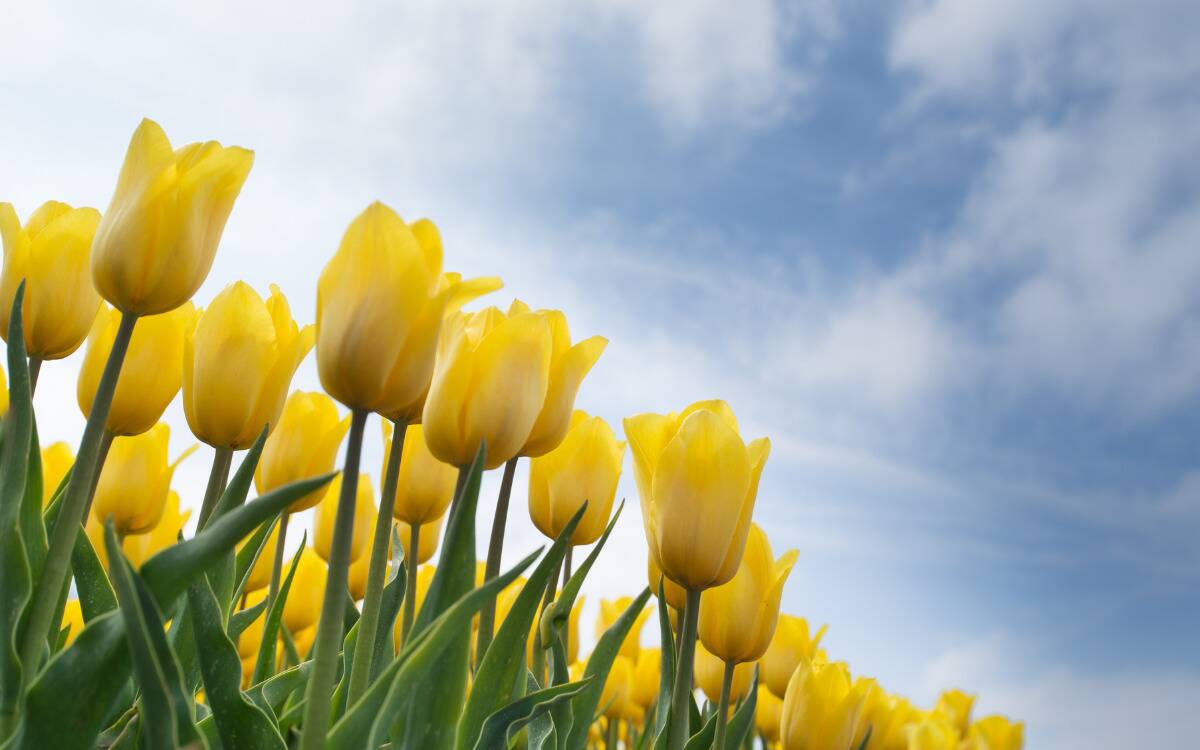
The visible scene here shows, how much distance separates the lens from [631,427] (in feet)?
6.50

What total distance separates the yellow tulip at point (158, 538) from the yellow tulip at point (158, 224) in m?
1.46

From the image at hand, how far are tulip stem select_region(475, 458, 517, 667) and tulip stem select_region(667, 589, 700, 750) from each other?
336 millimetres

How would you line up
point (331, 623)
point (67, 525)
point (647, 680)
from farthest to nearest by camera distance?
point (647, 680) → point (67, 525) → point (331, 623)

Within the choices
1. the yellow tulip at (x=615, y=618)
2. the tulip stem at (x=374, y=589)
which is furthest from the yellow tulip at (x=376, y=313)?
the yellow tulip at (x=615, y=618)

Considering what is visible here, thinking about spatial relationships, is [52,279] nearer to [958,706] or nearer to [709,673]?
[709,673]

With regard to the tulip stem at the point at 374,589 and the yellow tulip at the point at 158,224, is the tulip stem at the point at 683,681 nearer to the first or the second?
the tulip stem at the point at 374,589

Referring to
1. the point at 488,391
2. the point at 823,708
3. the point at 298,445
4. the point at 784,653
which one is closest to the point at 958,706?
the point at 784,653

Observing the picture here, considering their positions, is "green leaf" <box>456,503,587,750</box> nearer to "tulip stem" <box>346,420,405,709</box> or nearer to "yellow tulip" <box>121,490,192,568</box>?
"tulip stem" <box>346,420,405,709</box>

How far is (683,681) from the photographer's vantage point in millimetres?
1773

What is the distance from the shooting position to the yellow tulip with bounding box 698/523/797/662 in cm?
215

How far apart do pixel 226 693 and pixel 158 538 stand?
179 centimetres

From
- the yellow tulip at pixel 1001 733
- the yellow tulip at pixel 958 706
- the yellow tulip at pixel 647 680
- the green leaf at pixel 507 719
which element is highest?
the yellow tulip at pixel 958 706

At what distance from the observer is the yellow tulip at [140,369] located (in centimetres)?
193

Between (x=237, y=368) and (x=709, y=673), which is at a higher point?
(x=709, y=673)
